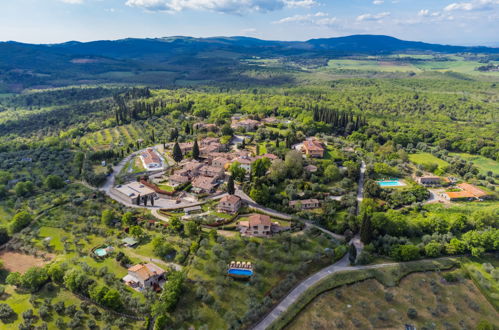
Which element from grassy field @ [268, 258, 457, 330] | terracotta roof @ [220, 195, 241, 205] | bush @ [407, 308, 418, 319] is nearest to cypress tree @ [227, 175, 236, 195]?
terracotta roof @ [220, 195, 241, 205]

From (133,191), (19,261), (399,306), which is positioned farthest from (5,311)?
(399,306)

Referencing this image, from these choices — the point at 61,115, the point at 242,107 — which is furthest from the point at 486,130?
the point at 61,115

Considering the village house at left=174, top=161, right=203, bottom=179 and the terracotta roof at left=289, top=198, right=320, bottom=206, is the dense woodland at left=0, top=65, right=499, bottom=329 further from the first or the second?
the village house at left=174, top=161, right=203, bottom=179

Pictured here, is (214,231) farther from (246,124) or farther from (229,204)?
(246,124)

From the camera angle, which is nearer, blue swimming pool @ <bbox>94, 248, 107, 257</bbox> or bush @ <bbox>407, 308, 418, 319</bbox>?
bush @ <bbox>407, 308, 418, 319</bbox>

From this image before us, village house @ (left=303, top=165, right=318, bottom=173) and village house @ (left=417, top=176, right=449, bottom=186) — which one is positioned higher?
village house @ (left=303, top=165, right=318, bottom=173)

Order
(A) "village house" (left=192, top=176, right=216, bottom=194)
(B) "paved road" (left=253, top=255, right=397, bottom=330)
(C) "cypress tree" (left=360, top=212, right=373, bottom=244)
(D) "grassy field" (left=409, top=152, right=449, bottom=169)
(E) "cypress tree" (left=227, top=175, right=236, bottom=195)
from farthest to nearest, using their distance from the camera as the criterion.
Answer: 1. (D) "grassy field" (left=409, top=152, right=449, bottom=169)
2. (A) "village house" (left=192, top=176, right=216, bottom=194)
3. (E) "cypress tree" (left=227, top=175, right=236, bottom=195)
4. (C) "cypress tree" (left=360, top=212, right=373, bottom=244)
5. (B) "paved road" (left=253, top=255, right=397, bottom=330)
